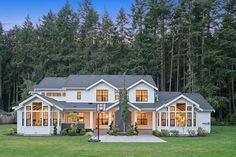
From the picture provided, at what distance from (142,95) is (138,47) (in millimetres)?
16260

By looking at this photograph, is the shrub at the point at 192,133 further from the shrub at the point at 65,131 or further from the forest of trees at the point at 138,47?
the forest of trees at the point at 138,47

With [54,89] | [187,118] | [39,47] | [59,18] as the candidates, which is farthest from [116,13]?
[187,118]

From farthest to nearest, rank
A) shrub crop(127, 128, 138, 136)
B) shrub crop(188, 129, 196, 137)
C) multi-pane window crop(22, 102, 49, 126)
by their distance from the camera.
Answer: multi-pane window crop(22, 102, 49, 126) → shrub crop(188, 129, 196, 137) → shrub crop(127, 128, 138, 136)

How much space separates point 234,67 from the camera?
49562mm

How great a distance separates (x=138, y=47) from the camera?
52688 millimetres

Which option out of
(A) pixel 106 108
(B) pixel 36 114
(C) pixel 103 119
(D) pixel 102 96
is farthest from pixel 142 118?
(B) pixel 36 114

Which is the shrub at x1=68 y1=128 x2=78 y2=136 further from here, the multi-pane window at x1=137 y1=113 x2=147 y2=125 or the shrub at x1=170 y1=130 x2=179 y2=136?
the multi-pane window at x1=137 y1=113 x2=147 y2=125

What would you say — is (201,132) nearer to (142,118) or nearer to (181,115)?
(181,115)

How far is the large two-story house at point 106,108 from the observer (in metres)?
32.6

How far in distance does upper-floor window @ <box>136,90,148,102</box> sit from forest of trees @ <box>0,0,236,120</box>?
420 inches

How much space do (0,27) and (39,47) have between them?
366 inches

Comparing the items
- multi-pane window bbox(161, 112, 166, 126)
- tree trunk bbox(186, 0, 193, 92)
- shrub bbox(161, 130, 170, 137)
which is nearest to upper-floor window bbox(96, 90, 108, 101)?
multi-pane window bbox(161, 112, 166, 126)

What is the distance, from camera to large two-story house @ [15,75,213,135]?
32.6m

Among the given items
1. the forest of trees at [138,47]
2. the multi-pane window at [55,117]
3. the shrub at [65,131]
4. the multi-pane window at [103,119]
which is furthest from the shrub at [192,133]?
the forest of trees at [138,47]
